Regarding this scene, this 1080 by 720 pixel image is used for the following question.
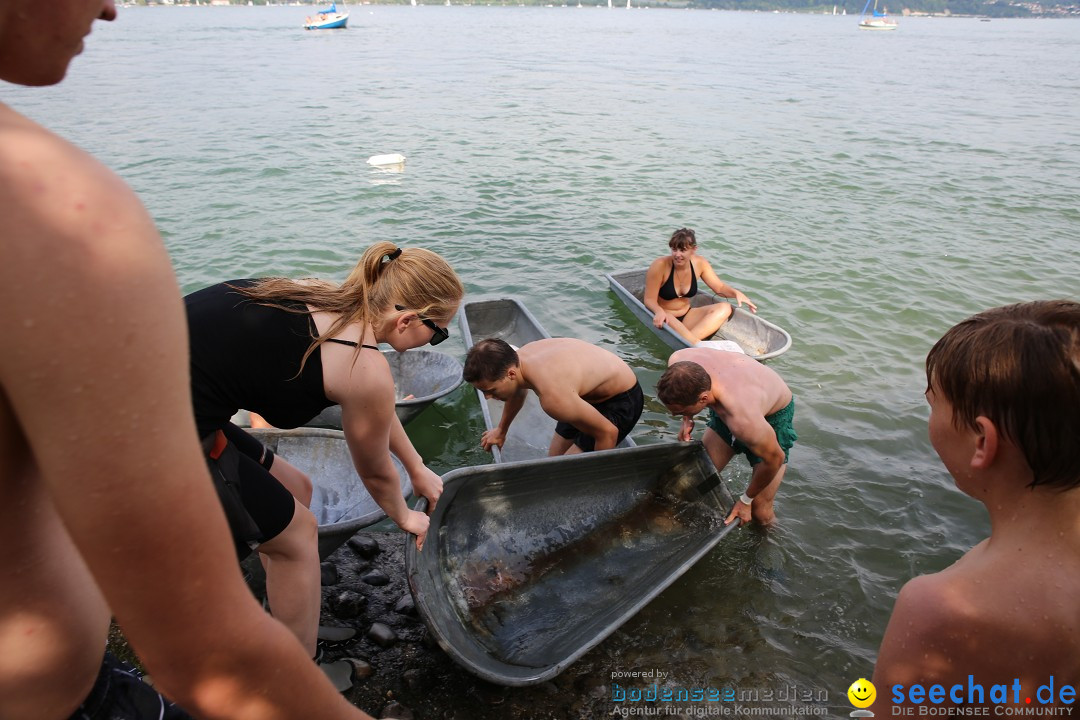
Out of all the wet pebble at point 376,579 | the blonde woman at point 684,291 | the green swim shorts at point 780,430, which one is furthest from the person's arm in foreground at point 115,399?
the blonde woman at point 684,291

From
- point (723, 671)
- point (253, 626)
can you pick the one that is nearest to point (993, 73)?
point (723, 671)

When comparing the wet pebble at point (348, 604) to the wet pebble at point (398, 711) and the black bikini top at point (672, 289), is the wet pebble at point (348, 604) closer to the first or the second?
the wet pebble at point (398, 711)

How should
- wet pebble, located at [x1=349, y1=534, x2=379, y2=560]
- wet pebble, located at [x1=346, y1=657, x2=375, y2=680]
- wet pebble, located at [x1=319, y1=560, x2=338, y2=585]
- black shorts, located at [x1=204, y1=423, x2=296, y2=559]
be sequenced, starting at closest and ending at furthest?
black shorts, located at [x1=204, y1=423, x2=296, y2=559], wet pebble, located at [x1=346, y1=657, x2=375, y2=680], wet pebble, located at [x1=319, y1=560, x2=338, y2=585], wet pebble, located at [x1=349, y1=534, x2=379, y2=560]

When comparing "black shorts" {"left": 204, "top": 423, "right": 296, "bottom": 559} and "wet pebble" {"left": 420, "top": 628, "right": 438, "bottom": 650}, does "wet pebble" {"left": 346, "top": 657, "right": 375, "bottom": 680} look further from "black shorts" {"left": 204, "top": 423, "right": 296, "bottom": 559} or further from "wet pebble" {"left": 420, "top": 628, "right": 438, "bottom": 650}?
"black shorts" {"left": 204, "top": 423, "right": 296, "bottom": 559}

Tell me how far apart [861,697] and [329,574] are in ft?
11.4

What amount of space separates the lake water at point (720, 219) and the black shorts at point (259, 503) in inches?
78.2

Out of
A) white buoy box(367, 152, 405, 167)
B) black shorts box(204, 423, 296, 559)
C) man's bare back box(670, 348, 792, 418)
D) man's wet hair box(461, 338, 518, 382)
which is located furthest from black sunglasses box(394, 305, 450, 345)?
white buoy box(367, 152, 405, 167)

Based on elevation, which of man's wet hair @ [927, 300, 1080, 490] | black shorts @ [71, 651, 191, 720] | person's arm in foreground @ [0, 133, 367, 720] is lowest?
black shorts @ [71, 651, 191, 720]

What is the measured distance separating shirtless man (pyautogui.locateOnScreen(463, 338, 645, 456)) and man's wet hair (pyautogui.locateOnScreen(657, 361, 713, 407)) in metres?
0.60

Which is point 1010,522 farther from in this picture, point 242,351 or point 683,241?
point 683,241

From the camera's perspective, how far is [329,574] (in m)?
4.32

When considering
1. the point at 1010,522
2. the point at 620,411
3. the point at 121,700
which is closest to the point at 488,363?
the point at 620,411

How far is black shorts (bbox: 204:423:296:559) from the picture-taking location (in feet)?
9.07

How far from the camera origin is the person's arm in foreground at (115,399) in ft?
2.05
